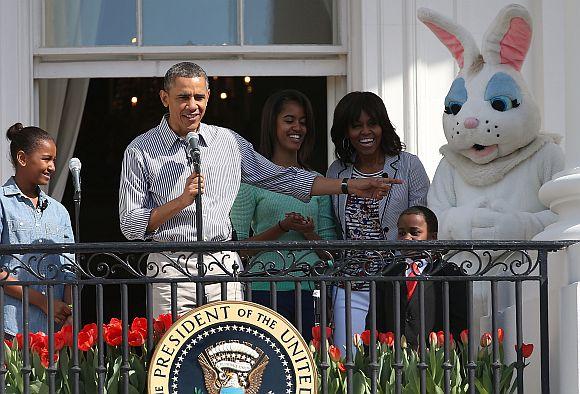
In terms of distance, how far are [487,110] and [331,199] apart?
99 centimetres

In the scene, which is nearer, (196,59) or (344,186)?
(344,186)

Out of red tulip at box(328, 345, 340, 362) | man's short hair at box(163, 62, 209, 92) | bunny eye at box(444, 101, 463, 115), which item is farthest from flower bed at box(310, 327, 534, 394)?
man's short hair at box(163, 62, 209, 92)

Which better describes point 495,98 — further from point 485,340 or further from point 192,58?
point 192,58

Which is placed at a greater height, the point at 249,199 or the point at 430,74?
the point at 430,74

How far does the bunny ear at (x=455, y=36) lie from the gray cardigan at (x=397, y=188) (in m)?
0.57

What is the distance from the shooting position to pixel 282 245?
6.34 meters

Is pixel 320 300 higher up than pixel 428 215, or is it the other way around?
pixel 428 215

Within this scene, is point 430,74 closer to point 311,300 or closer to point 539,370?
point 311,300

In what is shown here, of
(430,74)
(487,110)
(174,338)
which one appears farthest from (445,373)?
(430,74)

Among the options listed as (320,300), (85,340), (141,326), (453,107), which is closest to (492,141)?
(453,107)

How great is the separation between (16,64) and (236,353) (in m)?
3.43

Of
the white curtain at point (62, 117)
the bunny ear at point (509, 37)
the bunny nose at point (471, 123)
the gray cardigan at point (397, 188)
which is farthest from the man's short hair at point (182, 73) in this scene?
the white curtain at point (62, 117)

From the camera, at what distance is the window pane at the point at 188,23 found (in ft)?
30.4

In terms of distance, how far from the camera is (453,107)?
24.5 feet
